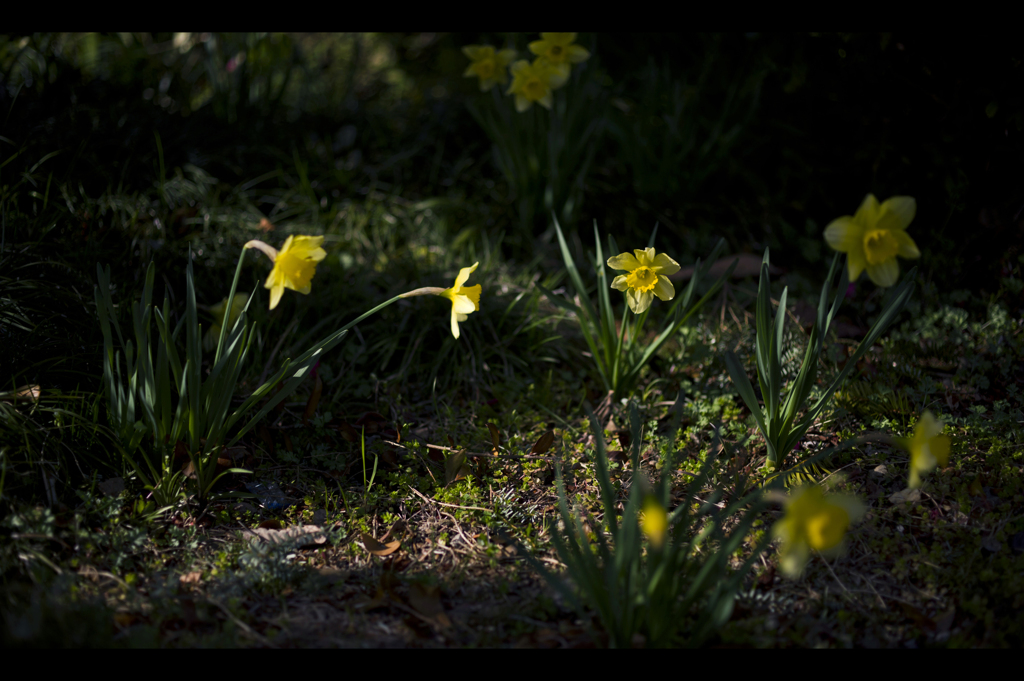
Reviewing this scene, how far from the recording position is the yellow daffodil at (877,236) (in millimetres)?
1485

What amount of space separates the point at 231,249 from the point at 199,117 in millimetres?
1231

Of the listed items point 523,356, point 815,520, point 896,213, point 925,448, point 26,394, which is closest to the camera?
point 815,520

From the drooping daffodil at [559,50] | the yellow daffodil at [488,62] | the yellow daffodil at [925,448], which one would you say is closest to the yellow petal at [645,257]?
the yellow daffodil at [925,448]

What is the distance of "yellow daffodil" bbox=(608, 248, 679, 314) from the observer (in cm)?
184

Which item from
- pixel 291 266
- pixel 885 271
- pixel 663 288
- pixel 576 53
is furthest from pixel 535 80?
pixel 885 271

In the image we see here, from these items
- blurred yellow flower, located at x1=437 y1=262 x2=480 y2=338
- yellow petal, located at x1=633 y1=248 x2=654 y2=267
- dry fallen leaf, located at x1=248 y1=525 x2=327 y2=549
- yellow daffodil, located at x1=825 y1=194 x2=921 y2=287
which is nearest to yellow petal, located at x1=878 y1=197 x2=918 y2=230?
yellow daffodil, located at x1=825 y1=194 x2=921 y2=287

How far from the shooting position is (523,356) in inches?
100.0

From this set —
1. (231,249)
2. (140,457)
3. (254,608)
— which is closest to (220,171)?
(231,249)

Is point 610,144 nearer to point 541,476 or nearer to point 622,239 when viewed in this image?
point 622,239

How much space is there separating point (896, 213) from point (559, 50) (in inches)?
61.0

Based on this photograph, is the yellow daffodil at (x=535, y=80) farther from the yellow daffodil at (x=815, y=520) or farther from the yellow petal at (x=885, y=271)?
the yellow daffodil at (x=815, y=520)

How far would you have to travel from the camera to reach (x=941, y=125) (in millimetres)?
2482

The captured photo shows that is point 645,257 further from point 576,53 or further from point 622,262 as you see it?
point 576,53

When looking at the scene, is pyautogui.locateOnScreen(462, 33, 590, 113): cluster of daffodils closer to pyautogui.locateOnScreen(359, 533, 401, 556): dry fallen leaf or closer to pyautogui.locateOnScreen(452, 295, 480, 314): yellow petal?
pyautogui.locateOnScreen(452, 295, 480, 314): yellow petal
